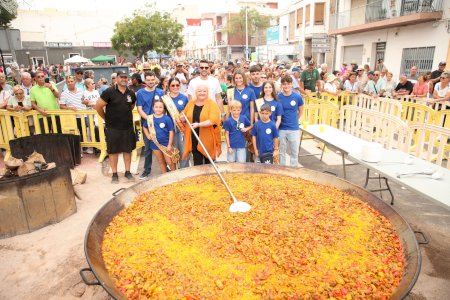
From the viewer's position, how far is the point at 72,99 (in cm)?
798

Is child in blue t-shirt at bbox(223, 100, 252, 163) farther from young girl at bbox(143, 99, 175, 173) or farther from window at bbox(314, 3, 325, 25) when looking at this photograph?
window at bbox(314, 3, 325, 25)

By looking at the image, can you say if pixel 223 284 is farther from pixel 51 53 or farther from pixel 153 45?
pixel 51 53

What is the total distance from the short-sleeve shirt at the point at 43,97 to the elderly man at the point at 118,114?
7.88 ft

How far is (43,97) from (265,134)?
551cm

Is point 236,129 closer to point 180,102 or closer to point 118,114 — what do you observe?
point 180,102

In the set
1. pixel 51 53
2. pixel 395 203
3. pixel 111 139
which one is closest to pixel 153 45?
pixel 51 53

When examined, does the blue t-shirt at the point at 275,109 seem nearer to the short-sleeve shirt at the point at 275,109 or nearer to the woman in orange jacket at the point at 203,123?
the short-sleeve shirt at the point at 275,109

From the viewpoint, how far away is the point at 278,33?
4319cm

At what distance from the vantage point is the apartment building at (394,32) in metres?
15.8

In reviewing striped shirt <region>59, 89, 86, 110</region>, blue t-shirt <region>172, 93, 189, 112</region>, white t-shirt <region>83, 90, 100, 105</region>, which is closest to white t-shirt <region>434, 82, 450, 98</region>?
blue t-shirt <region>172, 93, 189, 112</region>

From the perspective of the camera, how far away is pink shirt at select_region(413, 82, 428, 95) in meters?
9.35

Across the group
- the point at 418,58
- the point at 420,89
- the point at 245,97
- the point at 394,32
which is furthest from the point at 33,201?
the point at 394,32

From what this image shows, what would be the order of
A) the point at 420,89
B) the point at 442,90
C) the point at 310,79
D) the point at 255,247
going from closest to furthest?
the point at 255,247, the point at 442,90, the point at 420,89, the point at 310,79

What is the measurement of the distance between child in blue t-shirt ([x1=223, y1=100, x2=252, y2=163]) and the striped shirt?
4540mm
